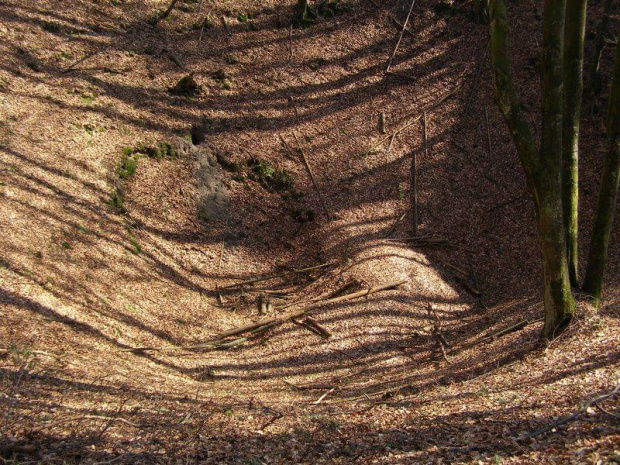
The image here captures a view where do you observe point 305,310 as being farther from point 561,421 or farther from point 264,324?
point 561,421

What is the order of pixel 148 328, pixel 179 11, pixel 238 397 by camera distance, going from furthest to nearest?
1. pixel 179 11
2. pixel 148 328
3. pixel 238 397

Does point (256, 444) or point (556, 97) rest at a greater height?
point (556, 97)

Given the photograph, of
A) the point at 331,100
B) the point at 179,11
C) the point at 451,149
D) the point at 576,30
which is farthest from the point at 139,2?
the point at 576,30

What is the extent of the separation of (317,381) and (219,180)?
486cm

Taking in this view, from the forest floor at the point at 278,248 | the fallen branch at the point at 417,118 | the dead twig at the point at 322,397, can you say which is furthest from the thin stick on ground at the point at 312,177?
A: the dead twig at the point at 322,397

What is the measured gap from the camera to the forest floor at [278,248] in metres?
4.59

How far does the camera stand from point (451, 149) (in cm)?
1098

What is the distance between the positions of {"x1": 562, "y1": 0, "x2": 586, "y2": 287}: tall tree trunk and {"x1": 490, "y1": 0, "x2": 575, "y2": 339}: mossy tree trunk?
724 millimetres

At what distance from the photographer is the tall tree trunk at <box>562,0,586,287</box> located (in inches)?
229

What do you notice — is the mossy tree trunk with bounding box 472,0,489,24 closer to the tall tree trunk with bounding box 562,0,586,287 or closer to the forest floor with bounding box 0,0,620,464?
the forest floor with bounding box 0,0,620,464

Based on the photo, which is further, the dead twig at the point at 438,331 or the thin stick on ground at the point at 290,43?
the thin stick on ground at the point at 290,43

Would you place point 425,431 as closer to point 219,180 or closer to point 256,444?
point 256,444

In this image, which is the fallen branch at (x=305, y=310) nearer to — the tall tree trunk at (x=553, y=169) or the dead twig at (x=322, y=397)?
the dead twig at (x=322, y=397)

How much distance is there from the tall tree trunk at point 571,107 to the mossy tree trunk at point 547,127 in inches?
28.5
